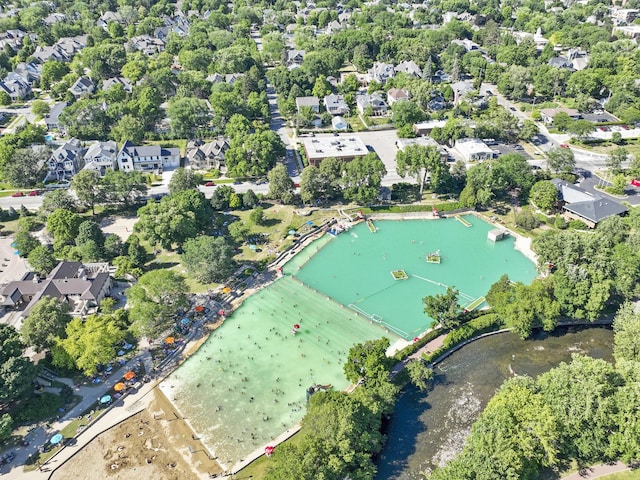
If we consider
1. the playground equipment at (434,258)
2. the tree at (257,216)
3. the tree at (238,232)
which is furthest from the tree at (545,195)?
the tree at (238,232)

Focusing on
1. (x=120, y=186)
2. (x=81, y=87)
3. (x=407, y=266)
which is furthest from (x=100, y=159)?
(x=407, y=266)

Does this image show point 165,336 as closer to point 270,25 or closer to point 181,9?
point 270,25

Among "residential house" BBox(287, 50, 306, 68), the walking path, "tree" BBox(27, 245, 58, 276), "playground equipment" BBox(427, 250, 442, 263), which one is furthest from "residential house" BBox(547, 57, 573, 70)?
"tree" BBox(27, 245, 58, 276)

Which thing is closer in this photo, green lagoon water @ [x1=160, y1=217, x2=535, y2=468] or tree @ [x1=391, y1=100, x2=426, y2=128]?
green lagoon water @ [x1=160, y1=217, x2=535, y2=468]

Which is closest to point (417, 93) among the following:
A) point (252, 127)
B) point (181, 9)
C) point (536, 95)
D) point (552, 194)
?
point (536, 95)

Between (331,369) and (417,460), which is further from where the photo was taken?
(331,369)

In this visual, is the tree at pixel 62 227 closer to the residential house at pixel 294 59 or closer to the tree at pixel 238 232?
the tree at pixel 238 232

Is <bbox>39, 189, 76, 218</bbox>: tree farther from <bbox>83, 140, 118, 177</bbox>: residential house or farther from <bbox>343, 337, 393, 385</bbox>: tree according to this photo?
<bbox>343, 337, 393, 385</bbox>: tree

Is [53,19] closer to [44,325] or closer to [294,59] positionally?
[294,59]

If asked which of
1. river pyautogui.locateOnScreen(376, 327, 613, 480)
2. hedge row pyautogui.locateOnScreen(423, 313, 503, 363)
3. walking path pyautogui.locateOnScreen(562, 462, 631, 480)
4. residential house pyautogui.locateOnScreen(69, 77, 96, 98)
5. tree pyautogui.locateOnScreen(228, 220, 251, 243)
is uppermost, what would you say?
residential house pyautogui.locateOnScreen(69, 77, 96, 98)
